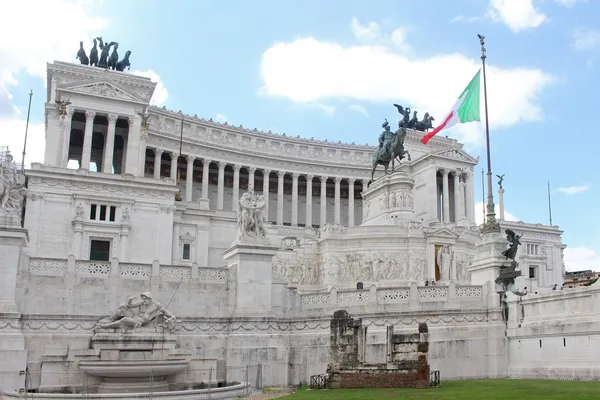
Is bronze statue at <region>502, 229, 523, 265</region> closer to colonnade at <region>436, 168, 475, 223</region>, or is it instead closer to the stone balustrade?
the stone balustrade

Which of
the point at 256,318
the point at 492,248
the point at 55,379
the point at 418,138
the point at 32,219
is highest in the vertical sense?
the point at 418,138

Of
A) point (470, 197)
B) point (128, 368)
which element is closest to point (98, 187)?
point (128, 368)

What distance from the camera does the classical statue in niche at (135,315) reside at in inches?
1056

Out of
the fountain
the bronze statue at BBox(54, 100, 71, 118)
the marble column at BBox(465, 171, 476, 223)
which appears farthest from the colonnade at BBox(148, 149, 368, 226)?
the fountain

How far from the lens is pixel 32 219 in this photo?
178 ft

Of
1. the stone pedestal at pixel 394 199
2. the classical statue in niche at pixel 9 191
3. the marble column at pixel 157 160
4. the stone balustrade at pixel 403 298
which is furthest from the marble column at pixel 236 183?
the classical statue in niche at pixel 9 191

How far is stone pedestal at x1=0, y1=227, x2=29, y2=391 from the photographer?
2511 cm

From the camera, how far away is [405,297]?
30.1 metres

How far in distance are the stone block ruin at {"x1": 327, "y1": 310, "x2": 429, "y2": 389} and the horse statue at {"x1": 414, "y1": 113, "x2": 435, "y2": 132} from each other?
84.5 m

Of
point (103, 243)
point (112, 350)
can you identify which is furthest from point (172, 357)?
point (103, 243)

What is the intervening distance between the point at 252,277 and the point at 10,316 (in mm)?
10934

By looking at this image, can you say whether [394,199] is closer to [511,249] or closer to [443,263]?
[443,263]

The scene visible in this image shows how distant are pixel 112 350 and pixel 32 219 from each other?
3268 centimetres

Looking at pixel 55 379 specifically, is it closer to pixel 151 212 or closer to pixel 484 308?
pixel 484 308
